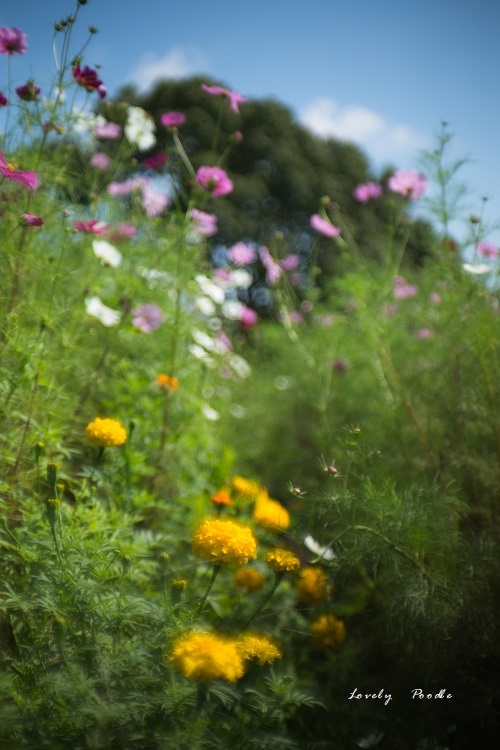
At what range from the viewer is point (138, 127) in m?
2.16

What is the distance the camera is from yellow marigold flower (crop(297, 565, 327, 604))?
138 centimetres

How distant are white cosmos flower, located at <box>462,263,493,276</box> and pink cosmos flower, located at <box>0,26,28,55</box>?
1.56 m

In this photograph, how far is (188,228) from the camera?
6.05 ft

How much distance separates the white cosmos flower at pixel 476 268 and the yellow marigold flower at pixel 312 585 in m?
1.14

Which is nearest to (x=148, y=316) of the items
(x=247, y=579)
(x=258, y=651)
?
(x=247, y=579)

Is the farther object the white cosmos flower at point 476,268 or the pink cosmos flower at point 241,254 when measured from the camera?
the pink cosmos flower at point 241,254

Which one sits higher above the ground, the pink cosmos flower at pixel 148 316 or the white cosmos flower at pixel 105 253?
the white cosmos flower at pixel 105 253

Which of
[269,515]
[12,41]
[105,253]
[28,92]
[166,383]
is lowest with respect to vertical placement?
[269,515]

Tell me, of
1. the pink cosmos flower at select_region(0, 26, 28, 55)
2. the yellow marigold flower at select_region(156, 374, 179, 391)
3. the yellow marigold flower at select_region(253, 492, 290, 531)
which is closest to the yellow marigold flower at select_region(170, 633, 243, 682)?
the yellow marigold flower at select_region(253, 492, 290, 531)

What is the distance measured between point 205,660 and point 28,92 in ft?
5.08

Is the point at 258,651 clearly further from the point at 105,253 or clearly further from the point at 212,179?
the point at 105,253

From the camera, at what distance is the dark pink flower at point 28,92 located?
151 centimetres

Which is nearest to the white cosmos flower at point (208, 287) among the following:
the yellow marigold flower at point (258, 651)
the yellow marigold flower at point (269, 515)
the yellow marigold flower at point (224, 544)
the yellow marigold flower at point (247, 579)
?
the yellow marigold flower at point (269, 515)

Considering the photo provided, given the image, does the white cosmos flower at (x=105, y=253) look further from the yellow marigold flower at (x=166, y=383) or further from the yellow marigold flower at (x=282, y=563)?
the yellow marigold flower at (x=282, y=563)
